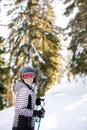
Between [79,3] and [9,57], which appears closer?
[79,3]

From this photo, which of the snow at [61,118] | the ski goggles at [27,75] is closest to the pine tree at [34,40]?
the snow at [61,118]

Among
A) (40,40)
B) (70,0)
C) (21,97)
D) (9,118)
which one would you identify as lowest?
(9,118)

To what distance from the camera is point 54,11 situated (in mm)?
32375

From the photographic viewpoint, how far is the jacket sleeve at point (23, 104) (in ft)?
20.7

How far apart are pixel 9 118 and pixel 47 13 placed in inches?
775

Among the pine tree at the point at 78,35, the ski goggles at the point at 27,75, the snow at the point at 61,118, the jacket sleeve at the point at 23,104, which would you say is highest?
the pine tree at the point at 78,35

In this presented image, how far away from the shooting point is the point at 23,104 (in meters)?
6.34

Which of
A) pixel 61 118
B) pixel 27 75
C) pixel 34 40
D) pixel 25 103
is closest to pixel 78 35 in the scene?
pixel 34 40

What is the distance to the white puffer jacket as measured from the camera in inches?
249

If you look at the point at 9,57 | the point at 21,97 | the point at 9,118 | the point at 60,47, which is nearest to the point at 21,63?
the point at 9,57

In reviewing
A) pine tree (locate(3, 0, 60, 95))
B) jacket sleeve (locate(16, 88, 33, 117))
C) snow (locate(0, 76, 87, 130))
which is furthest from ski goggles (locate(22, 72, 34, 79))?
pine tree (locate(3, 0, 60, 95))

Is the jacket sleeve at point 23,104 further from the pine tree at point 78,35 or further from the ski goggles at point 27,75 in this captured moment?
the pine tree at point 78,35

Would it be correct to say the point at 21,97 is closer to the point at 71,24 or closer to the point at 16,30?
the point at 71,24

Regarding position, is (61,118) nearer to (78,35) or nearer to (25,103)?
(25,103)
